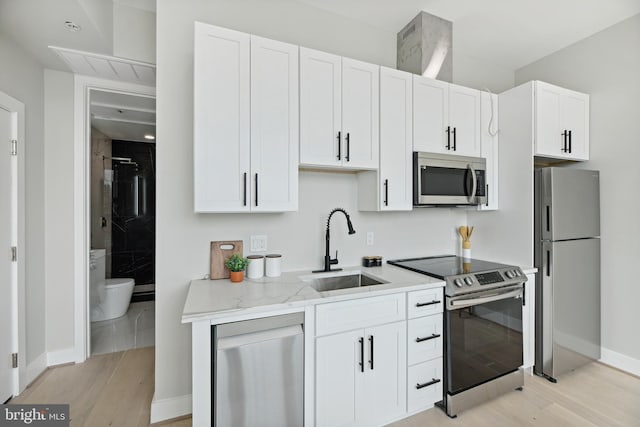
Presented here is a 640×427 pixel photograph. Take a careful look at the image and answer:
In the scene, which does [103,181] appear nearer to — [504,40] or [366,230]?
[366,230]

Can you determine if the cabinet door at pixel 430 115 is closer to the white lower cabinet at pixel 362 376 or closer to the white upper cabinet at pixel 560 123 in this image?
the white upper cabinet at pixel 560 123

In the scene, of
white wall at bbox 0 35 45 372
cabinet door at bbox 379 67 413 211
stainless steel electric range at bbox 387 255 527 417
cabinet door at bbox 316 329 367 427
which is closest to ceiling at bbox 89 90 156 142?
white wall at bbox 0 35 45 372

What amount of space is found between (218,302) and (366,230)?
4.65ft

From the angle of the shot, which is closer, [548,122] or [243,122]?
[243,122]

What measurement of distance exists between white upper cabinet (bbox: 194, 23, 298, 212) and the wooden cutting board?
0.39 metres

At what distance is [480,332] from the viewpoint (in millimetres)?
2098

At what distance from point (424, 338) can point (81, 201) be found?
297 cm

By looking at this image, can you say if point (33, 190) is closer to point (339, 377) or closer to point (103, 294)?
point (103, 294)

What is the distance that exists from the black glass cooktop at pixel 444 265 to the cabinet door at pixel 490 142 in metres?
0.52

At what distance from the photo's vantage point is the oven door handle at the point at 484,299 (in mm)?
2012

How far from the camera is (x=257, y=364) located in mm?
1483

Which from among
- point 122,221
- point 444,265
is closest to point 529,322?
point 444,265

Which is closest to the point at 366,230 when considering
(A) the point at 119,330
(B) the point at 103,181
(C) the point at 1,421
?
(C) the point at 1,421

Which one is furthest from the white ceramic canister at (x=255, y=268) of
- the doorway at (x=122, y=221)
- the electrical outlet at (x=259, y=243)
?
the doorway at (x=122, y=221)
